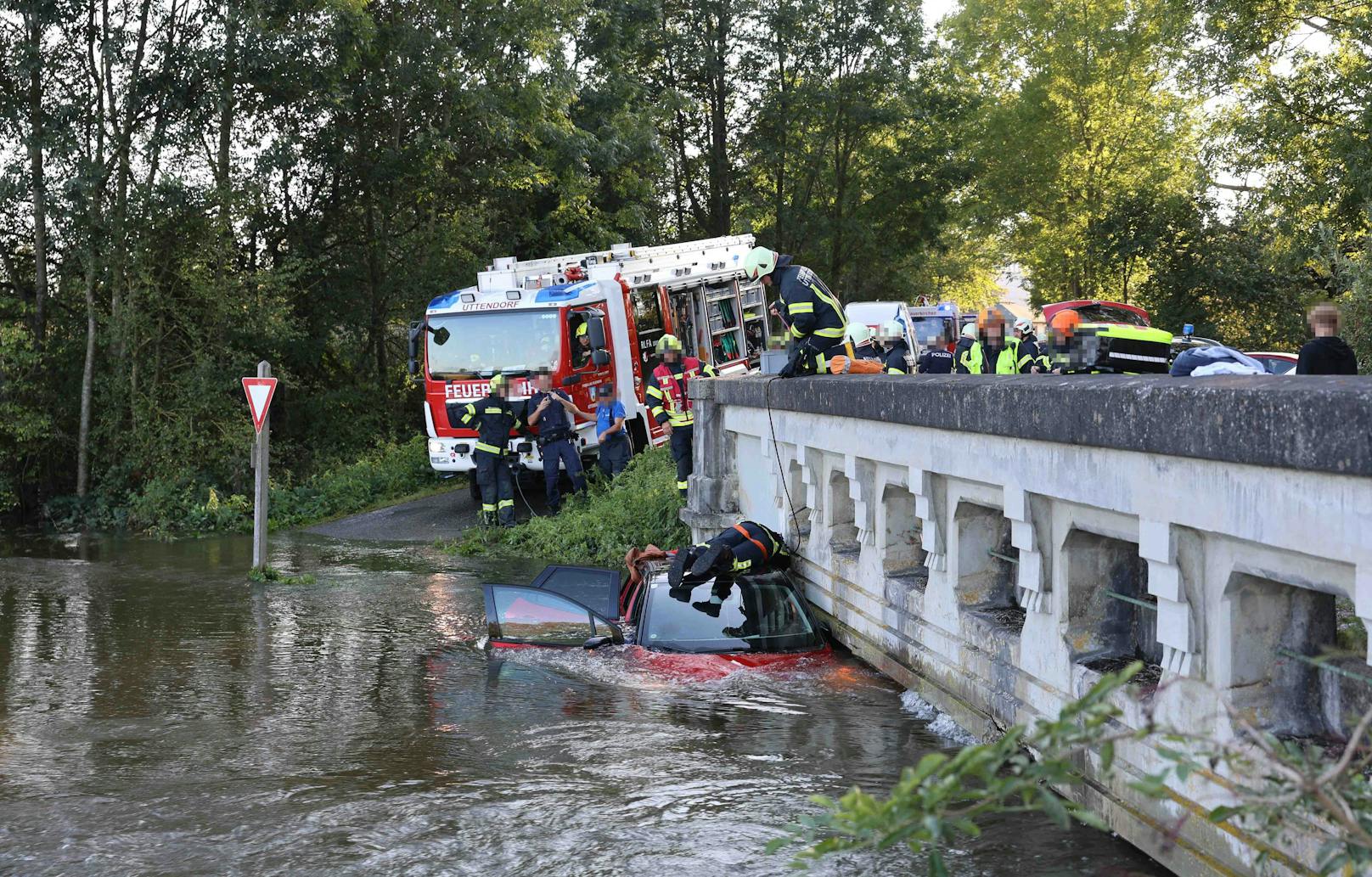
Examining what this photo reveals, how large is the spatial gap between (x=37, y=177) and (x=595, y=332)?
12.0m

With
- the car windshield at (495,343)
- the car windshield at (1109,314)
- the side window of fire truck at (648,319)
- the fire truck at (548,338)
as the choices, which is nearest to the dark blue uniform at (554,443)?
the fire truck at (548,338)

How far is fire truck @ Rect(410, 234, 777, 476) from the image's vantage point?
18172 mm

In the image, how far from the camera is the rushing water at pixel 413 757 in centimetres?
591

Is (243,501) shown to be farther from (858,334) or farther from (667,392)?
(858,334)

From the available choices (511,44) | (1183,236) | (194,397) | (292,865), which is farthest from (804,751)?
(1183,236)

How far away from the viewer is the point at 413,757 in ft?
24.5

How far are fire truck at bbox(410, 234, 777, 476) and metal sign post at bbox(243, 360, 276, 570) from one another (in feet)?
12.9

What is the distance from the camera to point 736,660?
9016 mm

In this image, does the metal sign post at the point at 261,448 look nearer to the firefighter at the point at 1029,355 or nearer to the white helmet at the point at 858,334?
the firefighter at the point at 1029,355

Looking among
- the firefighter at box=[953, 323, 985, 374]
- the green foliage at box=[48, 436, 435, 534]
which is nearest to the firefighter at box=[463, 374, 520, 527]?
the green foliage at box=[48, 436, 435, 534]

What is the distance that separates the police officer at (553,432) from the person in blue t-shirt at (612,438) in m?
0.35

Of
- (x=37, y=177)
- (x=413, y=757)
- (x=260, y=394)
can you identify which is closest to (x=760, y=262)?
(x=413, y=757)

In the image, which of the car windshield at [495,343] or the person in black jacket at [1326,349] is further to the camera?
the car windshield at [495,343]

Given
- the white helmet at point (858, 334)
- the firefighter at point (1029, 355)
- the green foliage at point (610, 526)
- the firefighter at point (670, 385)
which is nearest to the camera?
the firefighter at point (1029, 355)
